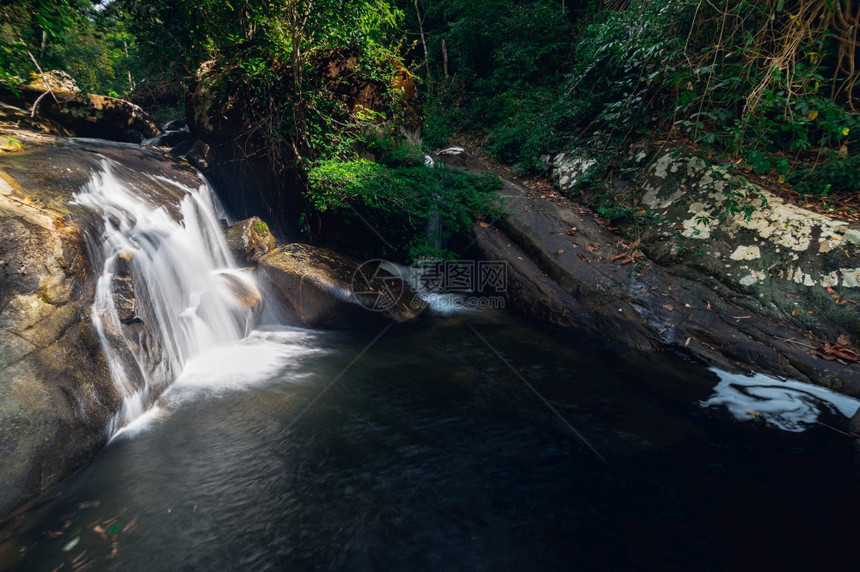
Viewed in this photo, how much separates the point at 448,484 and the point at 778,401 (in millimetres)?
4037

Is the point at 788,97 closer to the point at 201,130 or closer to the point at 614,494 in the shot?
the point at 614,494

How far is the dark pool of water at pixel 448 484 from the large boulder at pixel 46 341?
268 mm

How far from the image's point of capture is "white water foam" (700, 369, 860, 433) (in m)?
3.83

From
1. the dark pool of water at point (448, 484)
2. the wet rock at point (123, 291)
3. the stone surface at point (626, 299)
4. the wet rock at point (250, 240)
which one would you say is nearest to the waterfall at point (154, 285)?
the wet rock at point (123, 291)

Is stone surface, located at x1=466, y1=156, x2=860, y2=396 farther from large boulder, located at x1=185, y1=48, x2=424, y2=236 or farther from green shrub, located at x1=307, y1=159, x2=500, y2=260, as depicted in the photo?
large boulder, located at x1=185, y1=48, x2=424, y2=236

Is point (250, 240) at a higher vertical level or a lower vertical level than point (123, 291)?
higher

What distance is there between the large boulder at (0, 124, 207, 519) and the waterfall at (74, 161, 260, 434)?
0.11 metres

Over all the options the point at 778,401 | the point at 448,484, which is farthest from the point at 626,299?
the point at 448,484

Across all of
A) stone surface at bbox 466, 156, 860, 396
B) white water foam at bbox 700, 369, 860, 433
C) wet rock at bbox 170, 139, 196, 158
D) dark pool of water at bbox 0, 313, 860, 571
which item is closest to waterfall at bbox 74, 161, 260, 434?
dark pool of water at bbox 0, 313, 860, 571

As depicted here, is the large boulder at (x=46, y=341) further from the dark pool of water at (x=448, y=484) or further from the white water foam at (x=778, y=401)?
the white water foam at (x=778, y=401)

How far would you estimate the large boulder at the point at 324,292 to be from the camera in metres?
6.27

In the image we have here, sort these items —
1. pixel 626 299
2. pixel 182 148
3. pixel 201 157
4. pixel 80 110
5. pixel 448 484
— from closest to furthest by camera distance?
pixel 448 484 < pixel 626 299 < pixel 201 157 < pixel 80 110 < pixel 182 148

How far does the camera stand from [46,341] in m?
3.18

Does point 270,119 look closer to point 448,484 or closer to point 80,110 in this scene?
point 80,110
